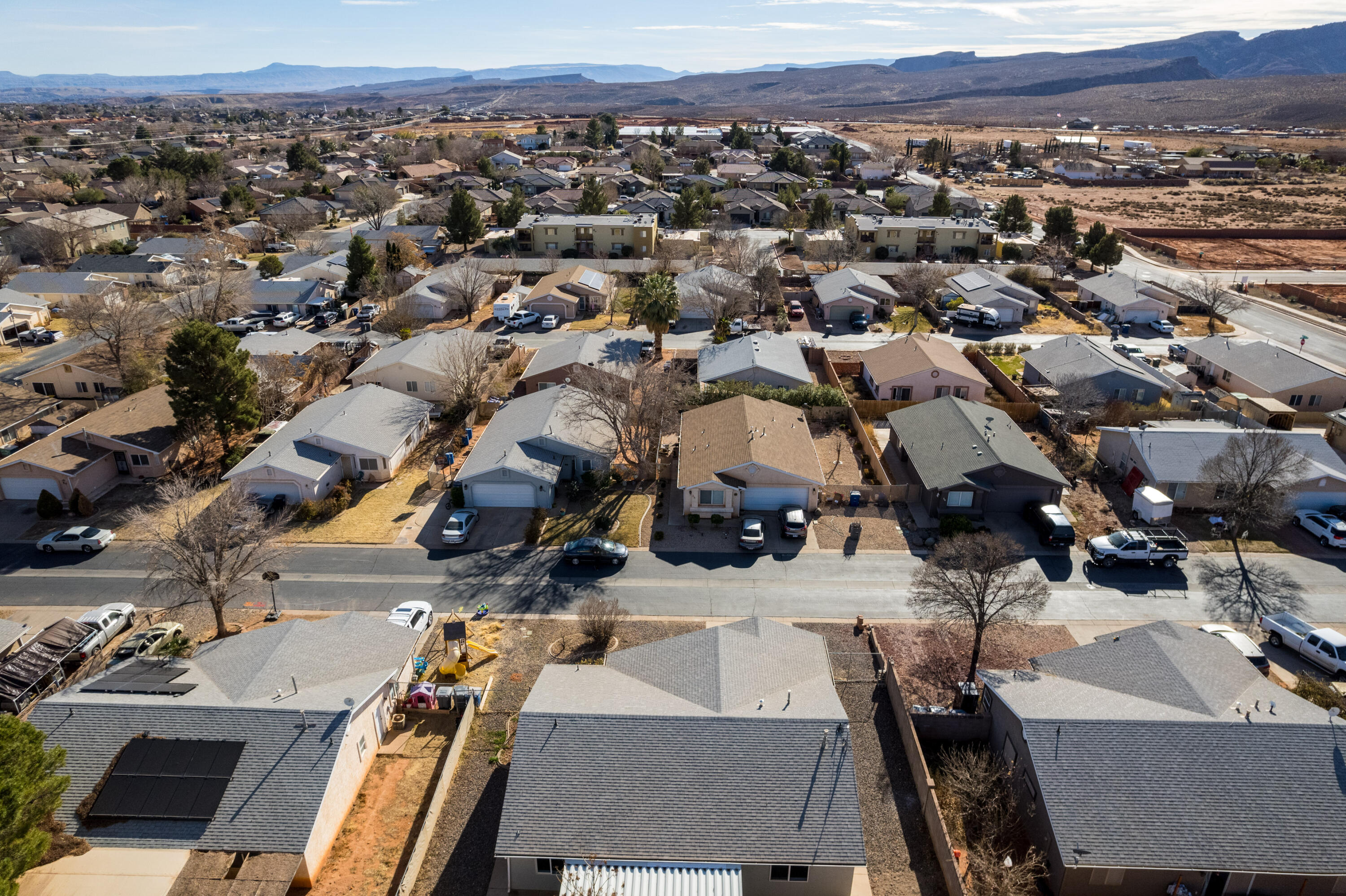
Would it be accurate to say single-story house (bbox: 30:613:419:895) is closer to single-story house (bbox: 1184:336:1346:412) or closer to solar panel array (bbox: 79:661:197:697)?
solar panel array (bbox: 79:661:197:697)

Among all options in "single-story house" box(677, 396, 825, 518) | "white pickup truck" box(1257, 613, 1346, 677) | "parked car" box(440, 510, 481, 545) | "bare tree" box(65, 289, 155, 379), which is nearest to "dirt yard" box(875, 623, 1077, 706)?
"white pickup truck" box(1257, 613, 1346, 677)

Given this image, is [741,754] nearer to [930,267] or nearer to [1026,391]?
[1026,391]

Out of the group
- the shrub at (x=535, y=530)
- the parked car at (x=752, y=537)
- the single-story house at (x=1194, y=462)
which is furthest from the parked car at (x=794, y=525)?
the single-story house at (x=1194, y=462)

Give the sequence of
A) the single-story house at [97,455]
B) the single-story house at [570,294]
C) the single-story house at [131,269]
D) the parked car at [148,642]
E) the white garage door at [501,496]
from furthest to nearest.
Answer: the single-story house at [131,269] → the single-story house at [570,294] → the single-story house at [97,455] → the white garage door at [501,496] → the parked car at [148,642]

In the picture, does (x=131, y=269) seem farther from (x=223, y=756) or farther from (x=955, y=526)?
(x=955, y=526)

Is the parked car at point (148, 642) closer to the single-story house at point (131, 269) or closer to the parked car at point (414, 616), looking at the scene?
the parked car at point (414, 616)
